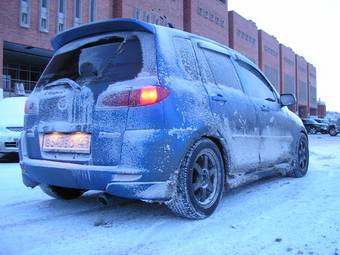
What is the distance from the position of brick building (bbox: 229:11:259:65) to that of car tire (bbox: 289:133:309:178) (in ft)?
178

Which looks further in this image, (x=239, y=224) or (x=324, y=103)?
(x=324, y=103)

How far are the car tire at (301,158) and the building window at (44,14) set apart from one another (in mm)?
28215

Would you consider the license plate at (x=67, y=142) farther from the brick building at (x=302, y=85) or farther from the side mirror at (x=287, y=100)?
the brick building at (x=302, y=85)

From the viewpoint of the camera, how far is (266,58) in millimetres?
73750

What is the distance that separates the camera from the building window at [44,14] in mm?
32312

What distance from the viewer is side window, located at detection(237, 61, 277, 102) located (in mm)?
5605

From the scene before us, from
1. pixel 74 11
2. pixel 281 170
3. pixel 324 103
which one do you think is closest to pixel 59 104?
pixel 281 170

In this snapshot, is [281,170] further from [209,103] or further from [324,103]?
[324,103]

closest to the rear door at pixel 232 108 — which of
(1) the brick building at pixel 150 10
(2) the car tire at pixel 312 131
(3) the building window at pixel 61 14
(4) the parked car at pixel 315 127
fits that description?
(3) the building window at pixel 61 14

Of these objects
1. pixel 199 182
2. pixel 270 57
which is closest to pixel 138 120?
pixel 199 182

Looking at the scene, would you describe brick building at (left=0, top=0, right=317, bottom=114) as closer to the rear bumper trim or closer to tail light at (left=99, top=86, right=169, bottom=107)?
the rear bumper trim

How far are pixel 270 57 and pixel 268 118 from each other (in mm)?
72661

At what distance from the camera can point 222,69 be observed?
5.11m

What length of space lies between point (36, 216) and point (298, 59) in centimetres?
9551
